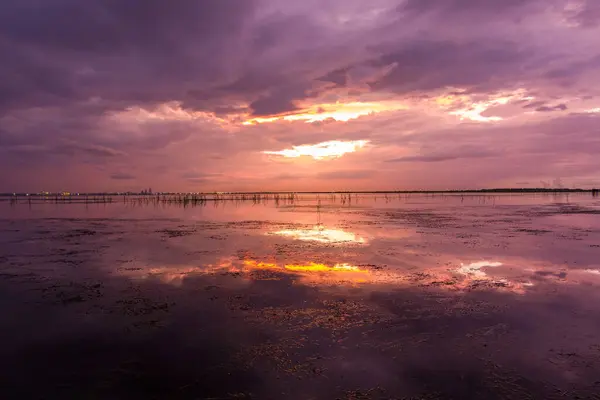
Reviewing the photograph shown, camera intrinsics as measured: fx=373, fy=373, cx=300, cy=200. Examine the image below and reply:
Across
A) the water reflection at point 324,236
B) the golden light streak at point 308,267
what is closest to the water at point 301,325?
the golden light streak at point 308,267

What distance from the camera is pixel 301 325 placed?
968 cm

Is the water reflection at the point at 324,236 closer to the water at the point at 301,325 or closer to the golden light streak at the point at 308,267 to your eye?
the water at the point at 301,325

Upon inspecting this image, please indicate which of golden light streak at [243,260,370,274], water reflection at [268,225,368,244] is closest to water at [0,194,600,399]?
golden light streak at [243,260,370,274]

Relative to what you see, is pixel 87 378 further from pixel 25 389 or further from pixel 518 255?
pixel 518 255

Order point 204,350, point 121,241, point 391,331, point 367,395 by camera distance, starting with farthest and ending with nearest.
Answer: point 121,241, point 391,331, point 204,350, point 367,395

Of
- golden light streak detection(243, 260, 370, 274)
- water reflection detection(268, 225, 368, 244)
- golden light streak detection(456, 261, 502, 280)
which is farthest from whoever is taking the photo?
water reflection detection(268, 225, 368, 244)

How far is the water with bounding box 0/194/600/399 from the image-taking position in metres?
6.84

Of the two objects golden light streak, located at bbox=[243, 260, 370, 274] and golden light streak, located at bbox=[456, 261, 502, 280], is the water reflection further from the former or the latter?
golden light streak, located at bbox=[456, 261, 502, 280]

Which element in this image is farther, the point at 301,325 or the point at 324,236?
the point at 324,236

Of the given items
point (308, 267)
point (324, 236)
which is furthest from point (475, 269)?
point (324, 236)

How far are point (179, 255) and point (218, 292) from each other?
779 centimetres

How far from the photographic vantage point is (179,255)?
19.7 metres

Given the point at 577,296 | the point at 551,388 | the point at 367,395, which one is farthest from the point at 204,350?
the point at 577,296

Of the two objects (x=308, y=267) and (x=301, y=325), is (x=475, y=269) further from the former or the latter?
(x=301, y=325)
